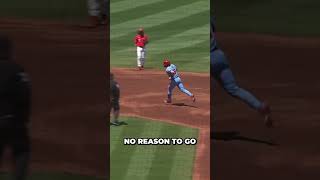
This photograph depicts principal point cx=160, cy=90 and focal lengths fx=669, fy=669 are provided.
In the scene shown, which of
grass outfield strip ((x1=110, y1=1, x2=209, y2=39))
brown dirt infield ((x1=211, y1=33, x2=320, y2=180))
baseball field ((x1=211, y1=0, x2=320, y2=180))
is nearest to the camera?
brown dirt infield ((x1=211, y1=33, x2=320, y2=180))

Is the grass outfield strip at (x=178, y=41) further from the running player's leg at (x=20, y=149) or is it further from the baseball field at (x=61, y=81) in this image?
the running player's leg at (x=20, y=149)

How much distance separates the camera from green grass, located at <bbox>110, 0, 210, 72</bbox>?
798 inches

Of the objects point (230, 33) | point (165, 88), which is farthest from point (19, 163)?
point (230, 33)

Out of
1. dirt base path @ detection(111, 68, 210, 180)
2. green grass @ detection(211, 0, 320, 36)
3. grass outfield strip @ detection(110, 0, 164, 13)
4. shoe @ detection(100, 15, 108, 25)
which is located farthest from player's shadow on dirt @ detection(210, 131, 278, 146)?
grass outfield strip @ detection(110, 0, 164, 13)

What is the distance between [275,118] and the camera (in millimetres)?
12266

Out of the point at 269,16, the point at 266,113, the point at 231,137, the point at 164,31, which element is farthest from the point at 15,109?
the point at 269,16

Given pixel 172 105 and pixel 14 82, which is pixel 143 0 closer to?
pixel 172 105

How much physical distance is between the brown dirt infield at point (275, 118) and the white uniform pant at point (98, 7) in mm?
4911

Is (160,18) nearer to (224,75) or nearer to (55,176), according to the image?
(224,75)

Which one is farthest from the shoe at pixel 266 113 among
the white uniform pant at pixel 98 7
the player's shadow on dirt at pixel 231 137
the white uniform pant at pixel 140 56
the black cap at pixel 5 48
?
the white uniform pant at pixel 98 7

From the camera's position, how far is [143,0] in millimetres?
28516

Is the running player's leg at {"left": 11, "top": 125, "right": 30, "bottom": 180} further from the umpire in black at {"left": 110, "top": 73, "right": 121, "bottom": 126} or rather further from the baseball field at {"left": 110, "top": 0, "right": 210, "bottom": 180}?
the umpire in black at {"left": 110, "top": 73, "right": 121, "bottom": 126}

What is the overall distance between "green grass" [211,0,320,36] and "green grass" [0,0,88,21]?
5.41 meters

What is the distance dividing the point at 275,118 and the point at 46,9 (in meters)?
16.9
